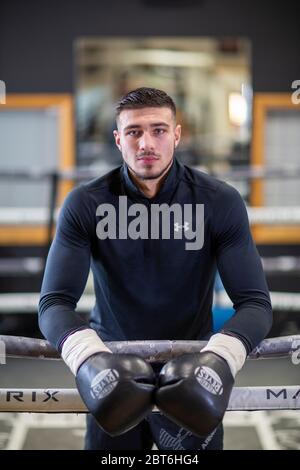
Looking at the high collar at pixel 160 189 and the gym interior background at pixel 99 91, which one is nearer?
the high collar at pixel 160 189

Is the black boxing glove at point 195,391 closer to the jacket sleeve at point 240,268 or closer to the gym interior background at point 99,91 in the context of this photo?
the jacket sleeve at point 240,268

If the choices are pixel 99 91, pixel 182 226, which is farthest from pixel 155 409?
pixel 99 91

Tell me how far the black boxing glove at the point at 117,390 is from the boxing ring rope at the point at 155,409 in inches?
4.9

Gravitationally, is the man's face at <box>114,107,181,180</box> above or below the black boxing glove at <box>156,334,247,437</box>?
above

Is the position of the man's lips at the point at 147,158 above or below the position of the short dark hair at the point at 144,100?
below

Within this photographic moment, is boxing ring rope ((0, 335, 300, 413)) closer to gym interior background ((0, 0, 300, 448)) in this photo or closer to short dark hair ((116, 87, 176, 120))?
short dark hair ((116, 87, 176, 120))

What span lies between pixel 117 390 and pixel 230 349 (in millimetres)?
289

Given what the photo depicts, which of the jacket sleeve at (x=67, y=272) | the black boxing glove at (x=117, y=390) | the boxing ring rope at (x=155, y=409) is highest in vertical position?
the jacket sleeve at (x=67, y=272)

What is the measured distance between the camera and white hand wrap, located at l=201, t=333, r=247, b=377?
4.68 ft

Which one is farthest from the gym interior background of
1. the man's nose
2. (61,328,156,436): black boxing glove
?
(61,328,156,436): black boxing glove

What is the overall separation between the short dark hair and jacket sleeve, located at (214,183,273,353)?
0.98 ft

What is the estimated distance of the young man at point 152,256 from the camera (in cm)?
168

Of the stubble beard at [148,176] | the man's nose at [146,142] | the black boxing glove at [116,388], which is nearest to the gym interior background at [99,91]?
the stubble beard at [148,176]

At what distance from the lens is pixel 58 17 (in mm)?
5883
